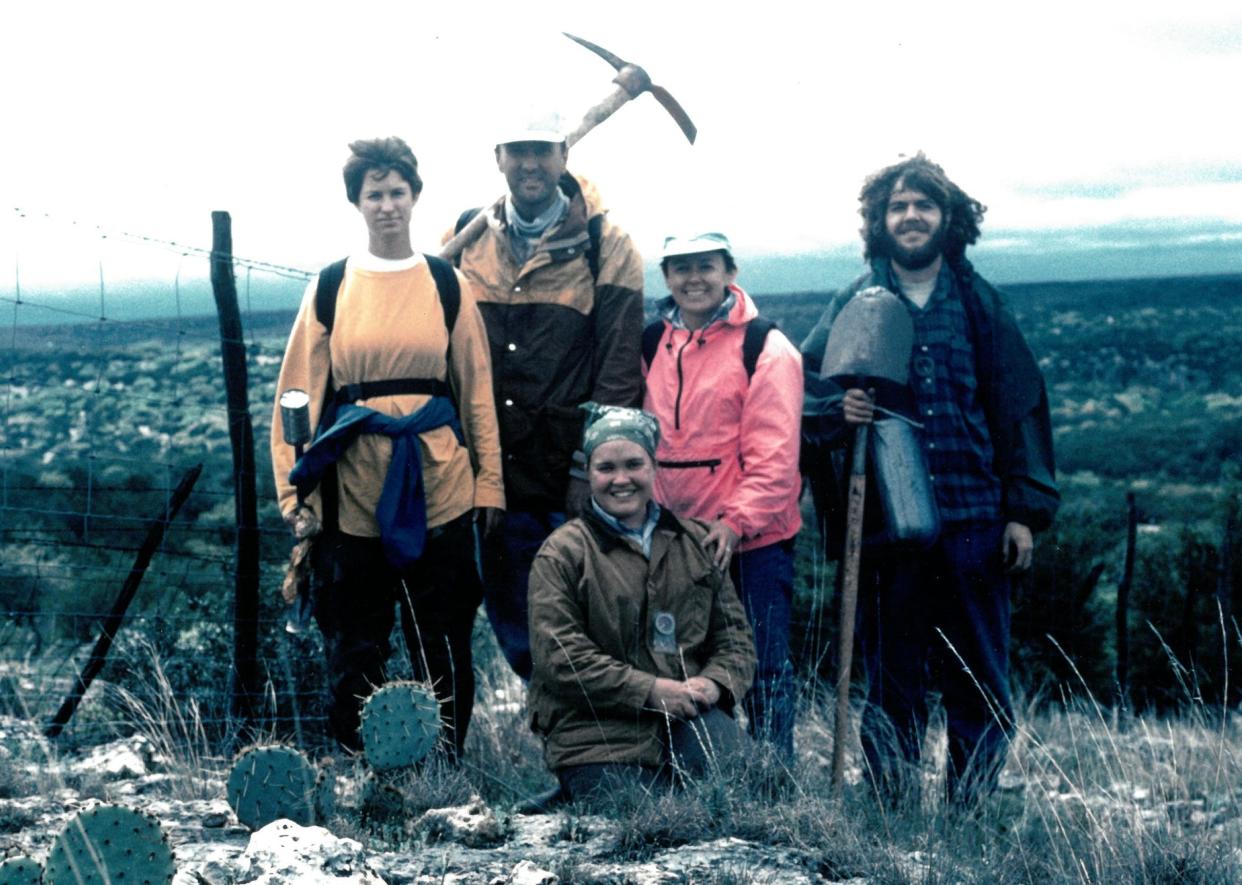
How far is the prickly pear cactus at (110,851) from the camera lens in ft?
8.79

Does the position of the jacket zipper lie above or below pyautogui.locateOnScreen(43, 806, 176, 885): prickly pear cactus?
above

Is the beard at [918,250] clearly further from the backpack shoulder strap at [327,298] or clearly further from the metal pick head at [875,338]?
the backpack shoulder strap at [327,298]

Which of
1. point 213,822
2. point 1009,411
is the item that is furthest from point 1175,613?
point 213,822

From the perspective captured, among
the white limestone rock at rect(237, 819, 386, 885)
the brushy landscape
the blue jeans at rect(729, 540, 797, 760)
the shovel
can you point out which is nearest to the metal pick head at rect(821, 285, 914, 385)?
the shovel

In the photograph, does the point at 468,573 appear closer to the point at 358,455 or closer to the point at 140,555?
the point at 358,455

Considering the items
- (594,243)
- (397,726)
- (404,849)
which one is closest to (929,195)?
(594,243)

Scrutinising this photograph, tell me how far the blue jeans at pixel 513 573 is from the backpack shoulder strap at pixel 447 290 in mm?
780

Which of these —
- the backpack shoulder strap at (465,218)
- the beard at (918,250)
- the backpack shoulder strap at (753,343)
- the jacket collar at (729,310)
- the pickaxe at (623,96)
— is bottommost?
the backpack shoulder strap at (753,343)

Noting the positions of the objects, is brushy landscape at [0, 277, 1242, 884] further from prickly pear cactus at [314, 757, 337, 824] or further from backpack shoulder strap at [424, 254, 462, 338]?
backpack shoulder strap at [424, 254, 462, 338]

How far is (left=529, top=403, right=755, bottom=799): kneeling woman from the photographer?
12.9ft

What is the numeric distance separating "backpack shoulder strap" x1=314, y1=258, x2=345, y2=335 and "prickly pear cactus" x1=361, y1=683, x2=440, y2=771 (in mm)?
1290

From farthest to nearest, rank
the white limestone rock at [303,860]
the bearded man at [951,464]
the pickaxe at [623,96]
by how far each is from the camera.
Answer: the pickaxe at [623,96], the bearded man at [951,464], the white limestone rock at [303,860]

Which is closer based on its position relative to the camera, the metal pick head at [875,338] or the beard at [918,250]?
the metal pick head at [875,338]

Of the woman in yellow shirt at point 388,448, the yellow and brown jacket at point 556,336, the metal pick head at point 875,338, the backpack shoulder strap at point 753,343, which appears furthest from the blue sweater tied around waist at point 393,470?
the metal pick head at point 875,338
